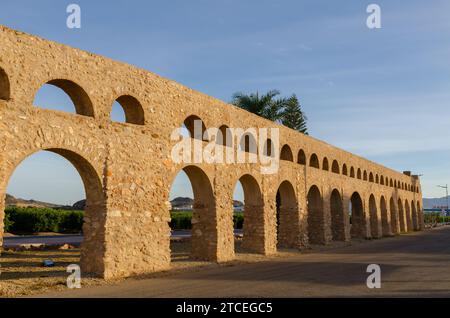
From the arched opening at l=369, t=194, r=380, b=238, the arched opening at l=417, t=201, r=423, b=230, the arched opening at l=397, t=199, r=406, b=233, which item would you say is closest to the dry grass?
the arched opening at l=369, t=194, r=380, b=238

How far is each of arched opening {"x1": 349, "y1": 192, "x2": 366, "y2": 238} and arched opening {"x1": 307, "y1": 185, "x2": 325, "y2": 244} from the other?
7.54m

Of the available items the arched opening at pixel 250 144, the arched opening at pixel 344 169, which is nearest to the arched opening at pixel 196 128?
the arched opening at pixel 250 144

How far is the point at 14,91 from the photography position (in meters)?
9.43

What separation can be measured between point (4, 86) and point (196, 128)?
691 centimetres

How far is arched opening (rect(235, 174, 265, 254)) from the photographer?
59.1 feet

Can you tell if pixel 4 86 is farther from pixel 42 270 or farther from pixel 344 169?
pixel 344 169

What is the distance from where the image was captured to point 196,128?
49.9ft

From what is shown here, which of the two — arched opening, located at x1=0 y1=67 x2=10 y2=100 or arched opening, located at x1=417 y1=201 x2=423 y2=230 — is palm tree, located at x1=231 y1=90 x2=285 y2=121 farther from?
arched opening, located at x1=417 y1=201 x2=423 y2=230

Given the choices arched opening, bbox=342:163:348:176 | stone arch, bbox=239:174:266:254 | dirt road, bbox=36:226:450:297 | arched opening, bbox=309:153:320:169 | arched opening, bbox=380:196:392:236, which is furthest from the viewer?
arched opening, bbox=380:196:392:236

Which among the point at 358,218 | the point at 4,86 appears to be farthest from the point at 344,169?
the point at 4,86

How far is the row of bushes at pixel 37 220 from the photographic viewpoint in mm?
32500
